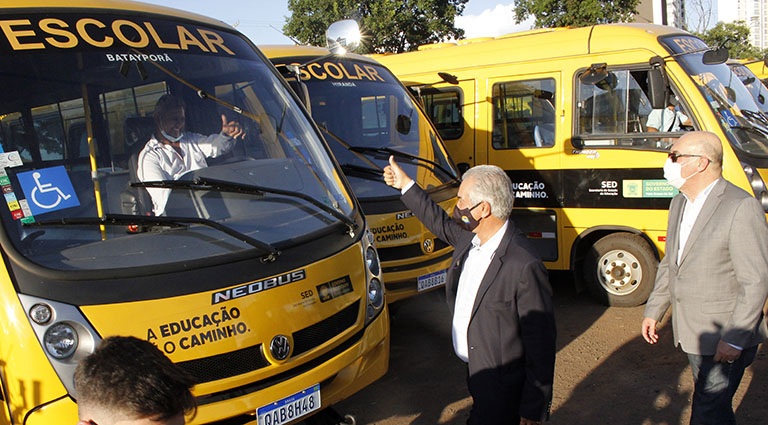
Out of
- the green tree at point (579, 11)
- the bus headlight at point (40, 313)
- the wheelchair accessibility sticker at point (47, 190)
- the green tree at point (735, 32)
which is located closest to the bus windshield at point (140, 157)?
the wheelchair accessibility sticker at point (47, 190)

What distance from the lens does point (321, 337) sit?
3432mm

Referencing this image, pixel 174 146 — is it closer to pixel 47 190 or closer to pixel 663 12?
pixel 47 190

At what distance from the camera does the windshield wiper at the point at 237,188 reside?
3354mm

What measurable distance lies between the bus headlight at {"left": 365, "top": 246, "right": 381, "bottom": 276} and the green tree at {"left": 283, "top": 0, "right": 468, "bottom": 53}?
21.5 meters

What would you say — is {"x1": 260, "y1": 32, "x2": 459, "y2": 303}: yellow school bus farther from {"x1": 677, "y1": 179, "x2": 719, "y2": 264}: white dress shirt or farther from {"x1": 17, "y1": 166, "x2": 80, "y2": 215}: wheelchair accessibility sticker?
{"x1": 677, "y1": 179, "x2": 719, "y2": 264}: white dress shirt

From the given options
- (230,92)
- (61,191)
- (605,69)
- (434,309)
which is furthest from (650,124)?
(61,191)

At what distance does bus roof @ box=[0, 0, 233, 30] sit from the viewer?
3.39 metres

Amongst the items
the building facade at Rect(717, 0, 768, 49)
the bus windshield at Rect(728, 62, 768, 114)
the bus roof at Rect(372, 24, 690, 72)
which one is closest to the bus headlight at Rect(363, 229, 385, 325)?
the bus roof at Rect(372, 24, 690, 72)

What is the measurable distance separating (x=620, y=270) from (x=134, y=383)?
19.9 feet

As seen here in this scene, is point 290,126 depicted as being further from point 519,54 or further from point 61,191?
point 519,54

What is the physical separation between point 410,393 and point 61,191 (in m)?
2.94

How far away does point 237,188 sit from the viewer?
139 inches

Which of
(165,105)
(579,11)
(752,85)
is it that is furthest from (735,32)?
(165,105)

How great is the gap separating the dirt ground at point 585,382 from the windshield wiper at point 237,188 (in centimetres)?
161
